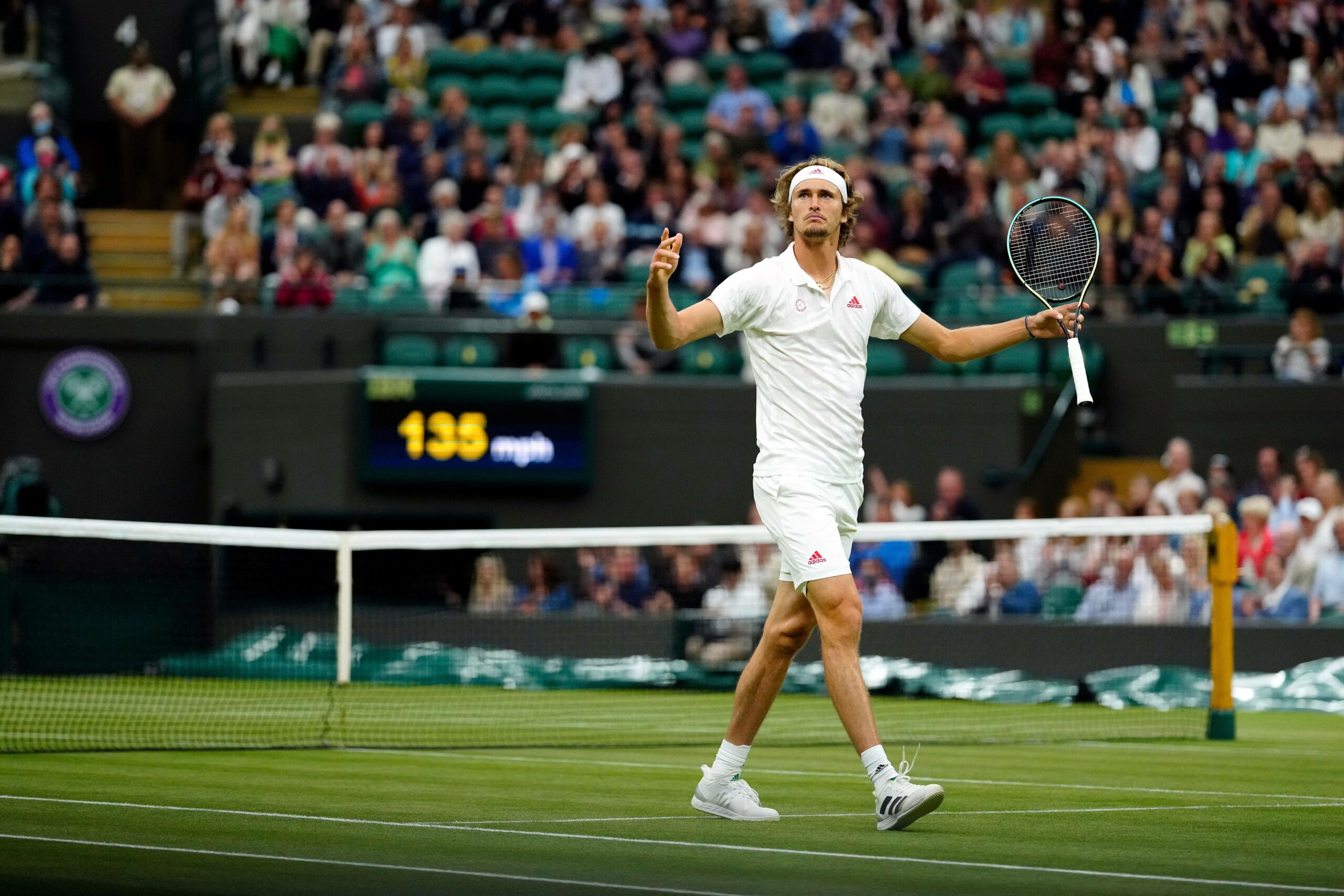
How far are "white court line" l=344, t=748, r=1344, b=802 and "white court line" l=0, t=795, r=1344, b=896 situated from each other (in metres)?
2.70

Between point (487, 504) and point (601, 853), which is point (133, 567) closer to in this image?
point (487, 504)

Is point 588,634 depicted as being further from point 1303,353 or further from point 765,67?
point 765,67

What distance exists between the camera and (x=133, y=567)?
749 inches

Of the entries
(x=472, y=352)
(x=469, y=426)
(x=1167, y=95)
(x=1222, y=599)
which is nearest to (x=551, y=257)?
(x=472, y=352)

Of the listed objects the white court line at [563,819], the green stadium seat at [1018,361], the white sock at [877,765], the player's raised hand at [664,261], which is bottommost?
the white court line at [563,819]

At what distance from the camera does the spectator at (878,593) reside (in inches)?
645

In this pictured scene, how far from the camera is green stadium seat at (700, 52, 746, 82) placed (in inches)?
1026

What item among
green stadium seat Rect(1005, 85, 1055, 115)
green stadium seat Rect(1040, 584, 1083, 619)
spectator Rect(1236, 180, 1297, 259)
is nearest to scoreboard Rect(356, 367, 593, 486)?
green stadium seat Rect(1040, 584, 1083, 619)

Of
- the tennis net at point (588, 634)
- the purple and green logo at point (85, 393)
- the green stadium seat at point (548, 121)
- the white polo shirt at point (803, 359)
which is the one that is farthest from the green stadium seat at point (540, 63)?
the white polo shirt at point (803, 359)

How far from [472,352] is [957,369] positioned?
188 inches

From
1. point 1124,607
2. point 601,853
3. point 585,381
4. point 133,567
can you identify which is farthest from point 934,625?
point 601,853

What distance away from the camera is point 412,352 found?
20.2 metres

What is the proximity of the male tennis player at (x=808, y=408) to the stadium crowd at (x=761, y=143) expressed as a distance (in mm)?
12321

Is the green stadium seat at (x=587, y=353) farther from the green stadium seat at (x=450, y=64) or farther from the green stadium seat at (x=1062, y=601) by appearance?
the green stadium seat at (x=450, y=64)
